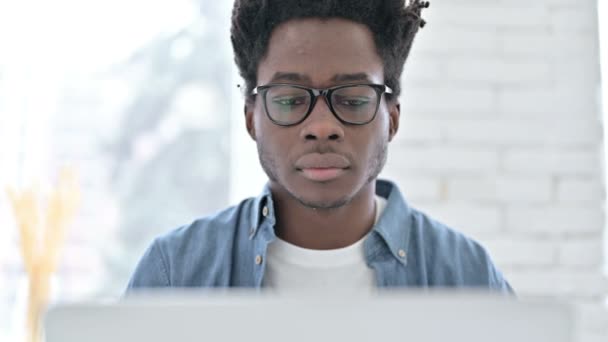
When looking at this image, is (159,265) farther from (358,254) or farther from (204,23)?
(204,23)

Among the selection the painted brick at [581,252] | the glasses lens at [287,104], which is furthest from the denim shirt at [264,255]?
the painted brick at [581,252]

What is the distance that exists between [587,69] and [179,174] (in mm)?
1292

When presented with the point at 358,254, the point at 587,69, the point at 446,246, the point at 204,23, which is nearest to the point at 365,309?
the point at 358,254

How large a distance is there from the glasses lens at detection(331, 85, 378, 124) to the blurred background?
1000mm

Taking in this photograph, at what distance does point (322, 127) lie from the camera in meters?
1.18

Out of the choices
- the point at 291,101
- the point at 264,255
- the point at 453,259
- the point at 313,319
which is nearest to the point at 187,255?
the point at 264,255

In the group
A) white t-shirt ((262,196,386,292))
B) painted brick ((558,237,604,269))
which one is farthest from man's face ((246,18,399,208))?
painted brick ((558,237,604,269))

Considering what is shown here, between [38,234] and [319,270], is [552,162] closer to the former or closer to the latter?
[319,270]

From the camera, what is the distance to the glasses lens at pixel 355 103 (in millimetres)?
1204

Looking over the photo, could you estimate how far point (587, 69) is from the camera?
2.28 metres

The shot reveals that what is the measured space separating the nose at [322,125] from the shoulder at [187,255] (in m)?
0.33

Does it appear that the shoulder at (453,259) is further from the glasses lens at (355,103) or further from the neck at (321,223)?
the glasses lens at (355,103)

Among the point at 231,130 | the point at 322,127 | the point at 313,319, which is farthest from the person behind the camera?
the point at 231,130

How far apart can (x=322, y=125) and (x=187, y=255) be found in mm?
397
